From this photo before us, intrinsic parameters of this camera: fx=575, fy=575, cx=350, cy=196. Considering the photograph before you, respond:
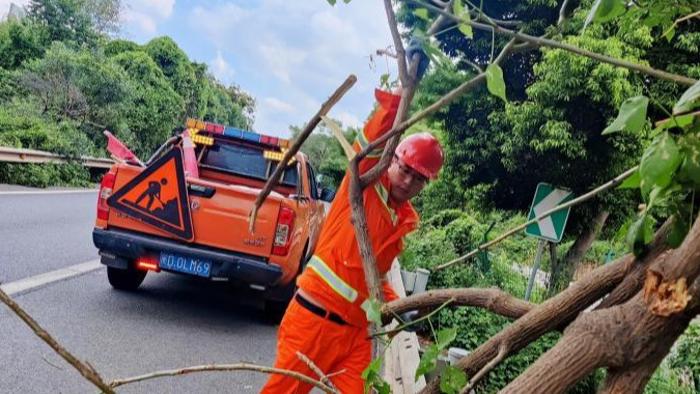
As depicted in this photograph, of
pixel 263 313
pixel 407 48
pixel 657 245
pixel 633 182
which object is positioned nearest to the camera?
pixel 633 182

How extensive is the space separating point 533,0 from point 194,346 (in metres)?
7.52

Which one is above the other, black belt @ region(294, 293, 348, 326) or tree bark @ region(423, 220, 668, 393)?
tree bark @ region(423, 220, 668, 393)

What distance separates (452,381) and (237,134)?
6.57m

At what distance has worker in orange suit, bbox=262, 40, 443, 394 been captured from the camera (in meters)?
2.82

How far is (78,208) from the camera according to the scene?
12.7 meters

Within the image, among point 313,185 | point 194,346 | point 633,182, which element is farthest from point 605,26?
point 633,182

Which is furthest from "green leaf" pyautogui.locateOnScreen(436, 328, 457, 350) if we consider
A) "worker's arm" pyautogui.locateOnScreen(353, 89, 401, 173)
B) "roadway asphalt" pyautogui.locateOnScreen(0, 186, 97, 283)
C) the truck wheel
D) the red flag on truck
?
"roadway asphalt" pyautogui.locateOnScreen(0, 186, 97, 283)

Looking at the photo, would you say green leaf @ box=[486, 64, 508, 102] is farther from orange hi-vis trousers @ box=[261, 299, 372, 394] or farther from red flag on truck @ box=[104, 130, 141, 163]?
red flag on truck @ box=[104, 130, 141, 163]

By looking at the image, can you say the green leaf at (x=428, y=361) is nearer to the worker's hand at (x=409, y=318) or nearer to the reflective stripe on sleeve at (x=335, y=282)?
the worker's hand at (x=409, y=318)

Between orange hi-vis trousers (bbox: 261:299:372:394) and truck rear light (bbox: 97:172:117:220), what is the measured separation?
351 cm

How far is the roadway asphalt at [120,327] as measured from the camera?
4.30m

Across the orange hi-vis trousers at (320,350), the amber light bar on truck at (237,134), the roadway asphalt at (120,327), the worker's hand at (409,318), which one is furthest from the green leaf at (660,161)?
the amber light bar on truck at (237,134)

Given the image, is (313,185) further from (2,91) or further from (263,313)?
(2,91)

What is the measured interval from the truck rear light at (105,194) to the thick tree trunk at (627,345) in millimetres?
5588
